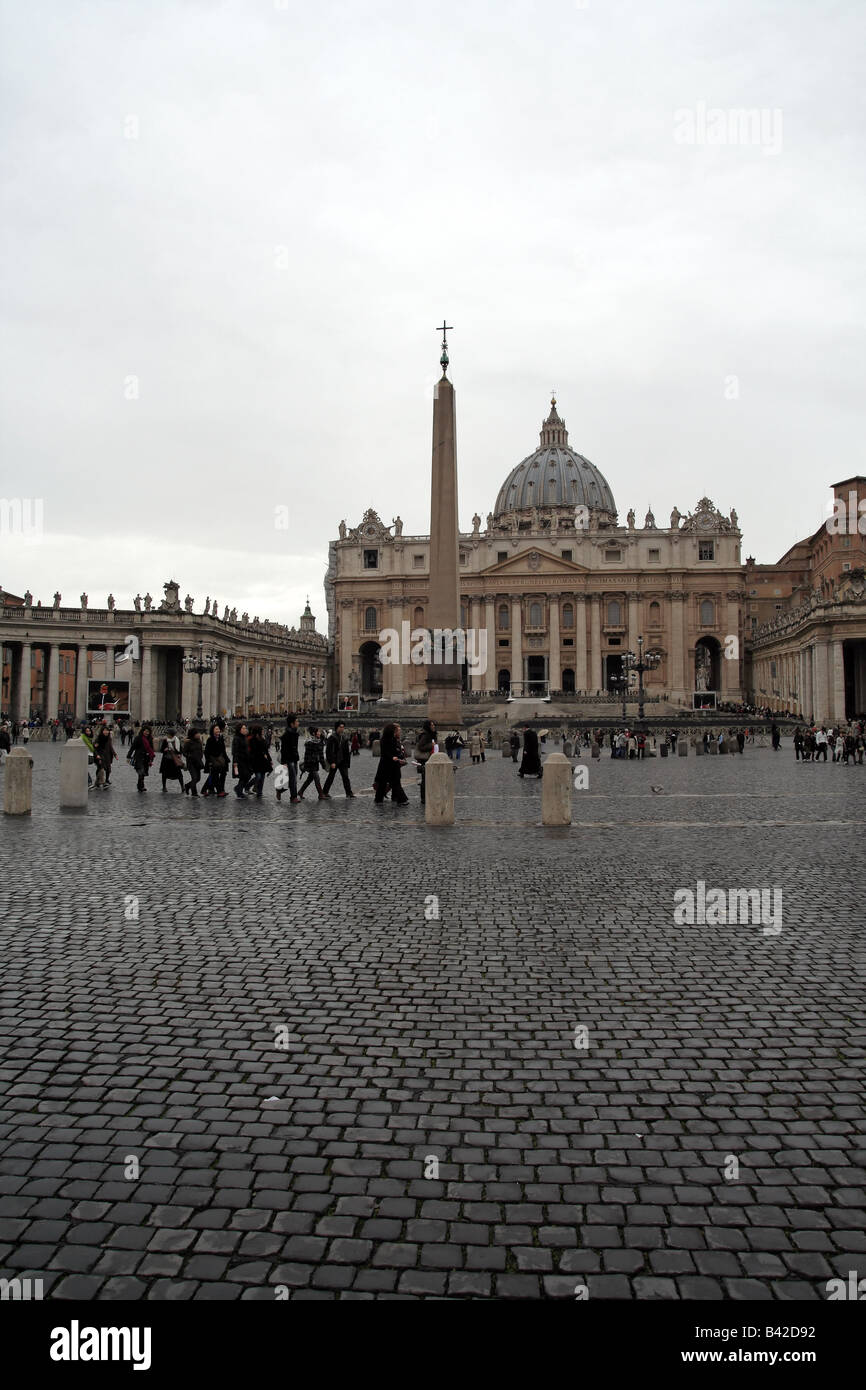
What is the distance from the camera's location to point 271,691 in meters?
82.5

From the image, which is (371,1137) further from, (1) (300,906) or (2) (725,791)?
(2) (725,791)

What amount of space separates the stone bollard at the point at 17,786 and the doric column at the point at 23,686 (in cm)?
4576

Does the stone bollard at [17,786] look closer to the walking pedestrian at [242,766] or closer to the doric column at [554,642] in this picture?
the walking pedestrian at [242,766]

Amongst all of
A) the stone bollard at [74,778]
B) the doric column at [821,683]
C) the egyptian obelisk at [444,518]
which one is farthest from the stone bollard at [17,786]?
the doric column at [821,683]

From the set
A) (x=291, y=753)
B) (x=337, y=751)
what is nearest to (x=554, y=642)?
(x=337, y=751)

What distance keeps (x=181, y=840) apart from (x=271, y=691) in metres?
72.0

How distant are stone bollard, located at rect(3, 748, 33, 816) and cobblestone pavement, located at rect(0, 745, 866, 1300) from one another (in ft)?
18.6

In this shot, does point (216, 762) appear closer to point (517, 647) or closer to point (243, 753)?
point (243, 753)

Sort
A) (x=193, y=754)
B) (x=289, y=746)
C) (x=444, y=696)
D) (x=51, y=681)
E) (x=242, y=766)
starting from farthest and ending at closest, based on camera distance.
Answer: (x=51, y=681) < (x=444, y=696) < (x=193, y=754) < (x=242, y=766) < (x=289, y=746)

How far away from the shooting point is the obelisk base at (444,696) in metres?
33.0

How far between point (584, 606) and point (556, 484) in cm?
2991

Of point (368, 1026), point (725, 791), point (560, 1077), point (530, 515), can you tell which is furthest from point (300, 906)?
point (530, 515)

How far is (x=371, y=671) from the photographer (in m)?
96.1

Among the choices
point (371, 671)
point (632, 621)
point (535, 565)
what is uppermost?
point (535, 565)
